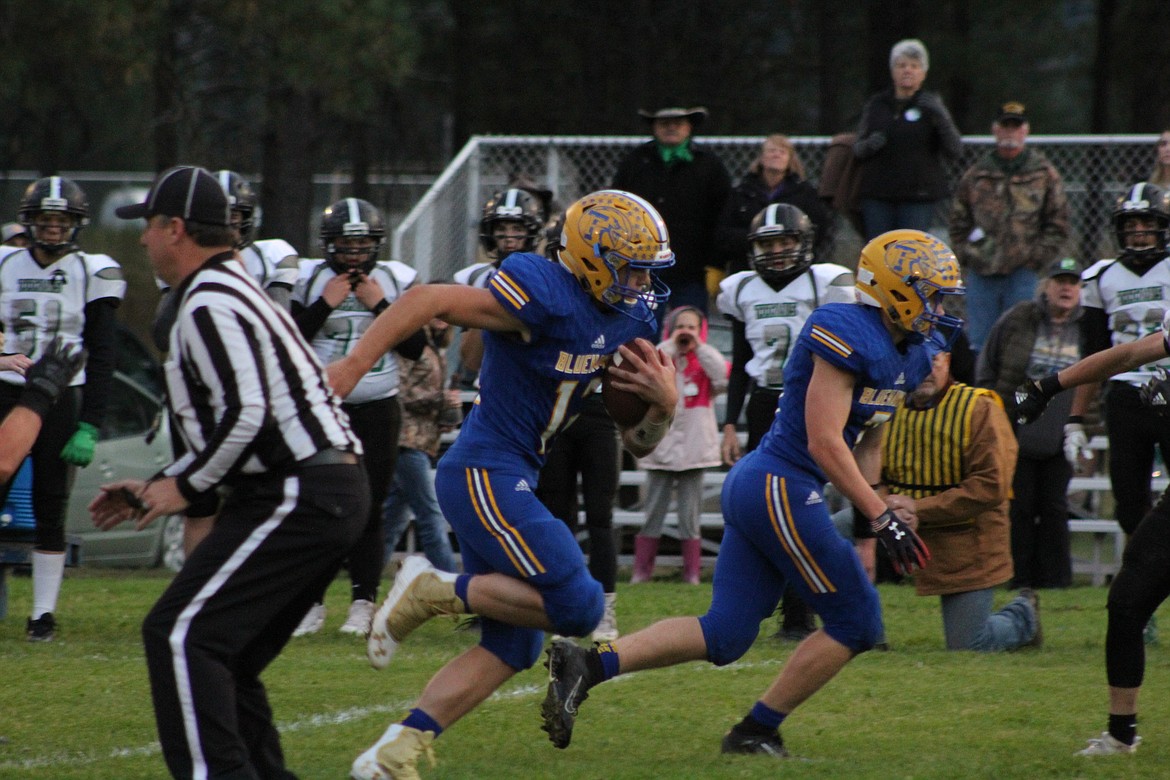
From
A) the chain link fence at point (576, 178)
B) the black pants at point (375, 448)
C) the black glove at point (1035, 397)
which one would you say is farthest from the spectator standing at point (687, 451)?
the black glove at point (1035, 397)

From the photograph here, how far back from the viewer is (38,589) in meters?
7.91

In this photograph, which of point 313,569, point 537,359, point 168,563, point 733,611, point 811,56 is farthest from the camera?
point 811,56

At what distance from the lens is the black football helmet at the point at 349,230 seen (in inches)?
306

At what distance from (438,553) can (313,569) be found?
4548mm

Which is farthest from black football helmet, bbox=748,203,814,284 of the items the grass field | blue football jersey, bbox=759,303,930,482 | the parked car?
A: the parked car

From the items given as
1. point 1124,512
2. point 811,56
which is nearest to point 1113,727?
point 1124,512

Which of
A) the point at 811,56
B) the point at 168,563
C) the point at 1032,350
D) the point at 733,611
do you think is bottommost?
the point at 168,563

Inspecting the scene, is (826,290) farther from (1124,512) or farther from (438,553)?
(438,553)

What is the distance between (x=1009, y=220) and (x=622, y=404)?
20.0ft

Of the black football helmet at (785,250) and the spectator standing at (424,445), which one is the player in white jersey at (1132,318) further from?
the spectator standing at (424,445)

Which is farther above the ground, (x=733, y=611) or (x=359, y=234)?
(x=359, y=234)

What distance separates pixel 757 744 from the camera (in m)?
5.49

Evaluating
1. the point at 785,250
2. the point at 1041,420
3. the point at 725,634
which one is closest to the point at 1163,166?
the point at 1041,420

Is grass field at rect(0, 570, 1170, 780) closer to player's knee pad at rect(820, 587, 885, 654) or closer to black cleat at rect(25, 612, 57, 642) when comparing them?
black cleat at rect(25, 612, 57, 642)
